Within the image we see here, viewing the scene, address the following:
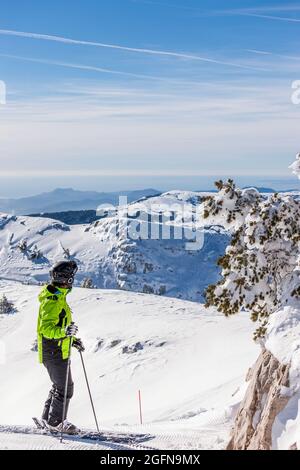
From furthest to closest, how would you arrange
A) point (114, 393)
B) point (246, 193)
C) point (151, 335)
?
1. point (151, 335)
2. point (114, 393)
3. point (246, 193)

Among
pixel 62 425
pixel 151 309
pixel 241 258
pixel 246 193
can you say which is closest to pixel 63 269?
pixel 62 425

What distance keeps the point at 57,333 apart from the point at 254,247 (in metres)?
5.93

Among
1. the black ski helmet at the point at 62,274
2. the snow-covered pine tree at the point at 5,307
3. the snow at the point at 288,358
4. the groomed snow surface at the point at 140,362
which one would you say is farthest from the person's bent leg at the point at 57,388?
the snow-covered pine tree at the point at 5,307

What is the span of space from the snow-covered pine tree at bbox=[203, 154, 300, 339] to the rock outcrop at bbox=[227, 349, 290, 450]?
4.23 m

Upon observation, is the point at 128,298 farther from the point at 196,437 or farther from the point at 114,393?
the point at 196,437

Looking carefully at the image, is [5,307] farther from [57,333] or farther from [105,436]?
[57,333]

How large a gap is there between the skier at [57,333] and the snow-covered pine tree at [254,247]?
5107 millimetres

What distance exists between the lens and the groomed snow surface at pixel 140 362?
24703mm

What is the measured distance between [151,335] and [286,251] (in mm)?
29372

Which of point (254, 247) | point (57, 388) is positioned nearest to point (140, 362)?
point (254, 247)

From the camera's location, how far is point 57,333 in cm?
968

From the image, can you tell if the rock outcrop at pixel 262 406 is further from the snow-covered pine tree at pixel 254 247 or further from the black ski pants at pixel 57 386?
the snow-covered pine tree at pixel 254 247

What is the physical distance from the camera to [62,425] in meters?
9.51
